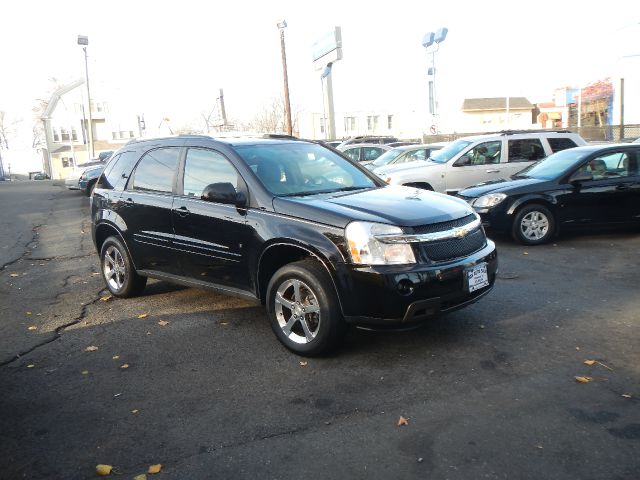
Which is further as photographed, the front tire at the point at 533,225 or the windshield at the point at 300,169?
the front tire at the point at 533,225

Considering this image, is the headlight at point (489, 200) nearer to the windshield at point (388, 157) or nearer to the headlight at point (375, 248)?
the headlight at point (375, 248)

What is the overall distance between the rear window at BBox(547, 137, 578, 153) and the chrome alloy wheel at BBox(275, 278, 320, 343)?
351 inches

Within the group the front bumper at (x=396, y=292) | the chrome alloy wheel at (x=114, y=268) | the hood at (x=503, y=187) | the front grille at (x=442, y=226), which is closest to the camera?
the front bumper at (x=396, y=292)

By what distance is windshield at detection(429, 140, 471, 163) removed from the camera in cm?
1205

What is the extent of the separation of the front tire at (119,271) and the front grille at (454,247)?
355 centimetres

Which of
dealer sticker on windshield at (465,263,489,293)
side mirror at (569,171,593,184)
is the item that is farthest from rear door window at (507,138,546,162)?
dealer sticker on windshield at (465,263,489,293)

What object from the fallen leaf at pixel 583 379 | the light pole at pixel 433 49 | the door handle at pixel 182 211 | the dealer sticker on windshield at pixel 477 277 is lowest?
the fallen leaf at pixel 583 379

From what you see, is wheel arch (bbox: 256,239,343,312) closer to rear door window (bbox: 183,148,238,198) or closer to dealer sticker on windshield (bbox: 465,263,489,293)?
rear door window (bbox: 183,148,238,198)

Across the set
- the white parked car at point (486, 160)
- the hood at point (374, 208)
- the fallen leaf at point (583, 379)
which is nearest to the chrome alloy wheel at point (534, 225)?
the white parked car at point (486, 160)

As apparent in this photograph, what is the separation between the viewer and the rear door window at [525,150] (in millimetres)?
11547

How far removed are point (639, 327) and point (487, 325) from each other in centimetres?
129

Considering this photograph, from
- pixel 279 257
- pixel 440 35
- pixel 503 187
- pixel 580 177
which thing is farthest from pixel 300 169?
pixel 440 35

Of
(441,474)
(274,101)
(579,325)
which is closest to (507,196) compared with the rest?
(579,325)

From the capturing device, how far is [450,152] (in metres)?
12.3
